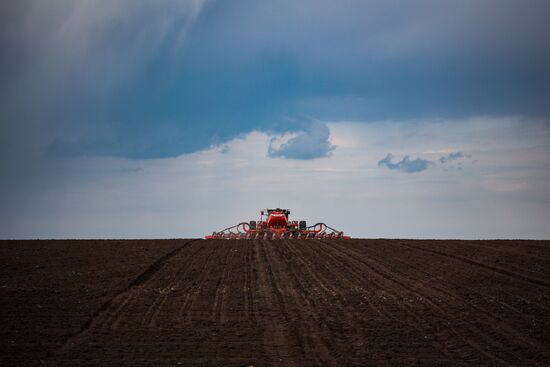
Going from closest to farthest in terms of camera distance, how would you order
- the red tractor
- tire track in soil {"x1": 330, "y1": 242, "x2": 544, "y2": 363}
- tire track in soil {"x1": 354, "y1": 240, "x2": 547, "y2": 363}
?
tire track in soil {"x1": 330, "y1": 242, "x2": 544, "y2": 363}
tire track in soil {"x1": 354, "y1": 240, "x2": 547, "y2": 363}
the red tractor

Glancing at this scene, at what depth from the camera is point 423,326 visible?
13102mm

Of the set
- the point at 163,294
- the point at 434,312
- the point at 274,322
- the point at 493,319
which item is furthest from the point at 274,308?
the point at 493,319

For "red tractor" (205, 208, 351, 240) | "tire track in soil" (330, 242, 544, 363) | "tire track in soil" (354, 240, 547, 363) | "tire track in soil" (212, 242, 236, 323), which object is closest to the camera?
"tire track in soil" (330, 242, 544, 363)

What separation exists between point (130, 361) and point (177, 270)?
32.6ft

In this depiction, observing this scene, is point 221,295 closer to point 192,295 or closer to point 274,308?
point 192,295

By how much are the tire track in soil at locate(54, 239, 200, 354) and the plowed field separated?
5cm

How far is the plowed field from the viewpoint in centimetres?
1097

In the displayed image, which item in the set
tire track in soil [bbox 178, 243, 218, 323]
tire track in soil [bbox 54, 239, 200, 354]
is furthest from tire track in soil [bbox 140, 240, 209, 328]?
tire track in soil [bbox 54, 239, 200, 354]

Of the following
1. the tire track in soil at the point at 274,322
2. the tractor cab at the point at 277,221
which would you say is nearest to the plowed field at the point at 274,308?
the tire track in soil at the point at 274,322

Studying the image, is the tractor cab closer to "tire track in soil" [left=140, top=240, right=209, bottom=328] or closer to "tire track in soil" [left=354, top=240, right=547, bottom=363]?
"tire track in soil" [left=140, top=240, right=209, bottom=328]

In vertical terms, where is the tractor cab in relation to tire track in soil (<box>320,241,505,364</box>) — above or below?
above

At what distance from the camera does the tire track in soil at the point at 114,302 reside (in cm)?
1176

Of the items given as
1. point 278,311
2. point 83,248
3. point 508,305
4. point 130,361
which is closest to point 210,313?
point 278,311

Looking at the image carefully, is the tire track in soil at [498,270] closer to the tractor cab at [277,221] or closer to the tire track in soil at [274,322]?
the tire track in soil at [274,322]
